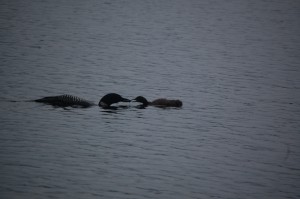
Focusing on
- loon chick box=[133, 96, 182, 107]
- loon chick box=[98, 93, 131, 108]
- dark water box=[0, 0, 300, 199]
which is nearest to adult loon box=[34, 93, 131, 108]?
loon chick box=[98, 93, 131, 108]

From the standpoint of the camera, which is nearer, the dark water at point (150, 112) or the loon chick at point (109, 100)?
the dark water at point (150, 112)

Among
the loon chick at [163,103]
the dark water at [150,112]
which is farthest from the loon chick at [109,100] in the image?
the loon chick at [163,103]

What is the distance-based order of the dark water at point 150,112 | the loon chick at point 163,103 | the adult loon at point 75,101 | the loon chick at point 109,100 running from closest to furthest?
the dark water at point 150,112, the adult loon at point 75,101, the loon chick at point 109,100, the loon chick at point 163,103

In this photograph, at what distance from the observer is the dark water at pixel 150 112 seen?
1336 cm

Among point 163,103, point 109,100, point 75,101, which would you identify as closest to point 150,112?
point 163,103

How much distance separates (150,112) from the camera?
20.0 m

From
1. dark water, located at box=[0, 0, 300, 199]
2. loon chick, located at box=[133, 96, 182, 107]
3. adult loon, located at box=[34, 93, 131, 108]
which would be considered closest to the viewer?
dark water, located at box=[0, 0, 300, 199]

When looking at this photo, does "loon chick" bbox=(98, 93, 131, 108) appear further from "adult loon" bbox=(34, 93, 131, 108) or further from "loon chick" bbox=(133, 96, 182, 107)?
"loon chick" bbox=(133, 96, 182, 107)

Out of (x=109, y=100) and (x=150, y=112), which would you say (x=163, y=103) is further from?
(x=109, y=100)

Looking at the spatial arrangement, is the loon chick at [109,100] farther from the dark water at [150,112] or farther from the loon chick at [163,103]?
the loon chick at [163,103]

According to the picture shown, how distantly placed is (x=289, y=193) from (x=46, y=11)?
118 ft

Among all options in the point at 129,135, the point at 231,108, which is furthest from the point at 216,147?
the point at 231,108

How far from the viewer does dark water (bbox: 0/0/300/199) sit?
13359 mm

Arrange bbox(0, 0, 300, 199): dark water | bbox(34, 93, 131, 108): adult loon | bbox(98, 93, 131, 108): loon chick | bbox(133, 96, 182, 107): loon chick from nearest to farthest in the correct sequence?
bbox(0, 0, 300, 199): dark water → bbox(34, 93, 131, 108): adult loon → bbox(98, 93, 131, 108): loon chick → bbox(133, 96, 182, 107): loon chick
